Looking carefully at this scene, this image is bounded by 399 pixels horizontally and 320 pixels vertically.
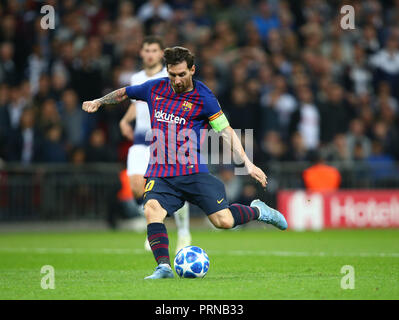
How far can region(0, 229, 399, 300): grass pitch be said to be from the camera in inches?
272

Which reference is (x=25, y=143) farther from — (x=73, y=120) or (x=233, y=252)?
(x=233, y=252)

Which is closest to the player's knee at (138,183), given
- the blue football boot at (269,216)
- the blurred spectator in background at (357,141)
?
the blue football boot at (269,216)

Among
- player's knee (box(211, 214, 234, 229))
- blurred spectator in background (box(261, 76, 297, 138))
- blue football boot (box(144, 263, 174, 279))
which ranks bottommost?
blue football boot (box(144, 263, 174, 279))

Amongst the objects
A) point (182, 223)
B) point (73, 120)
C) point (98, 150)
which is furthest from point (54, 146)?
point (182, 223)

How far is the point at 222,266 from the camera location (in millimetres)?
9570

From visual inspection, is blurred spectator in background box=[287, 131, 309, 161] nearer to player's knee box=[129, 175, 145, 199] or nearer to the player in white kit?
the player in white kit

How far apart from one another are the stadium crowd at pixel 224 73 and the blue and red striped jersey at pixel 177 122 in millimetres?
8793

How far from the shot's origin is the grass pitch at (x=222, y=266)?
22.7 ft

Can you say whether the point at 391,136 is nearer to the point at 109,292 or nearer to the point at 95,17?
the point at 95,17

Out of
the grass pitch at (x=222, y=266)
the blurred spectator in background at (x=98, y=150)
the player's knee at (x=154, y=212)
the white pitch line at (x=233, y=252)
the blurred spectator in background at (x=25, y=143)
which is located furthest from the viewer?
the blurred spectator in background at (x=98, y=150)

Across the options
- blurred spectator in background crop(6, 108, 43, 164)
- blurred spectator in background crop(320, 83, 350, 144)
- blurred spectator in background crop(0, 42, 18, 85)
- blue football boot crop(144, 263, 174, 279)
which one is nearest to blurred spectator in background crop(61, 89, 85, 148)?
blurred spectator in background crop(6, 108, 43, 164)

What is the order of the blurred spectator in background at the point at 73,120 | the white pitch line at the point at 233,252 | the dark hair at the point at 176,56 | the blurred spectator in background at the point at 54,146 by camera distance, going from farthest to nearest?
the blurred spectator in background at the point at 73,120 < the blurred spectator in background at the point at 54,146 < the white pitch line at the point at 233,252 < the dark hair at the point at 176,56

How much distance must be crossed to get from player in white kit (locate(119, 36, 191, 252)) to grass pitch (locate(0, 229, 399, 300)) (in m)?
0.64

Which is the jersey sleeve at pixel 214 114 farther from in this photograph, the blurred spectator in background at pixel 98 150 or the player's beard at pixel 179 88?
the blurred spectator in background at pixel 98 150
